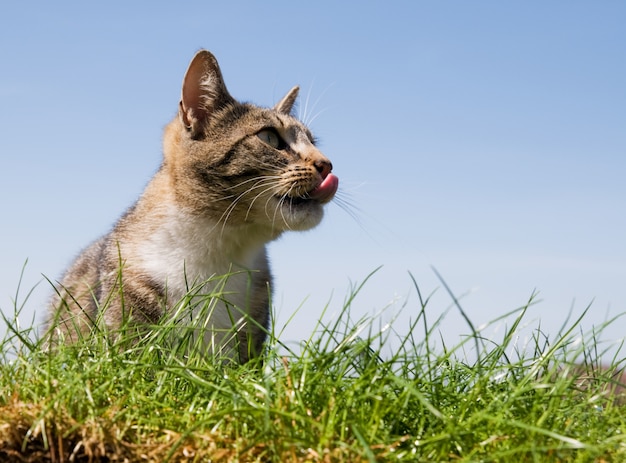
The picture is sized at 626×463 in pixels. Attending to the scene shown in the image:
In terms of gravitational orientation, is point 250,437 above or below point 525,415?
below

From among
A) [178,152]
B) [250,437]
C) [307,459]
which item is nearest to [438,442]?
[307,459]

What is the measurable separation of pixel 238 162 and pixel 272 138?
41 centimetres

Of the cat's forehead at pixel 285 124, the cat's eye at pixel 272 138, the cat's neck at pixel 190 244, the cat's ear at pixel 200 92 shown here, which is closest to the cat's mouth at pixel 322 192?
the cat's neck at pixel 190 244

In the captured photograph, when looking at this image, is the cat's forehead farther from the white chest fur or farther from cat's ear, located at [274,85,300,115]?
the white chest fur

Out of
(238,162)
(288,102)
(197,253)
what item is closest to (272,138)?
(238,162)

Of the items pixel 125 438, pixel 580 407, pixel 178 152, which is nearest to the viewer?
pixel 125 438

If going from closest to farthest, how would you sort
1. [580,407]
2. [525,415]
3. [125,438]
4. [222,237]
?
1. [125,438]
2. [525,415]
3. [580,407]
4. [222,237]

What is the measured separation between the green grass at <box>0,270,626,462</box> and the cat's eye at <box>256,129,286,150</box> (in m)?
2.16

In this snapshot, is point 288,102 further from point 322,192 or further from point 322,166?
point 322,192

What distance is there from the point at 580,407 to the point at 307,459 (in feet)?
4.14

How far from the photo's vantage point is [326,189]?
470 cm

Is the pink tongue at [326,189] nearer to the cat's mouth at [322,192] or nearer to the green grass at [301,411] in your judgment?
the cat's mouth at [322,192]

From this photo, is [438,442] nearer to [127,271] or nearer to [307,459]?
[307,459]

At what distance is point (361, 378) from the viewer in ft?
8.42
